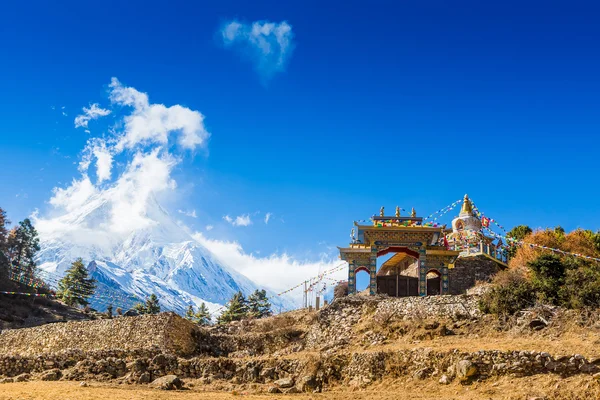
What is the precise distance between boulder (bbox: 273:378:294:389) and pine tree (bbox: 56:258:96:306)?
4145 centimetres

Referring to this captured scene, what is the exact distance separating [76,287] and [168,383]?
1683 inches

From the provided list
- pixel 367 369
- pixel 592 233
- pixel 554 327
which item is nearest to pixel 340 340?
pixel 367 369

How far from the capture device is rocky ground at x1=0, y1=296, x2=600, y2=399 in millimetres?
17906

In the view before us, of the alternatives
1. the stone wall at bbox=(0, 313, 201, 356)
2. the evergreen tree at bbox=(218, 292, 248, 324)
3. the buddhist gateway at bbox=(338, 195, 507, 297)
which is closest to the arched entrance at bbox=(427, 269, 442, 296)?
the buddhist gateway at bbox=(338, 195, 507, 297)

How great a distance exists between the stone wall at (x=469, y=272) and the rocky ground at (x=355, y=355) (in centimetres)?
1028

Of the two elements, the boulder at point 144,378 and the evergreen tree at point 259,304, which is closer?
the boulder at point 144,378

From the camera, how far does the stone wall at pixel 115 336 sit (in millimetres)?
28734

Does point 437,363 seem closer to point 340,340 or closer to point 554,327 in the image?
point 554,327

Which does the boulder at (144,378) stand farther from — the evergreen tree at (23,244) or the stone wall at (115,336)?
the evergreen tree at (23,244)

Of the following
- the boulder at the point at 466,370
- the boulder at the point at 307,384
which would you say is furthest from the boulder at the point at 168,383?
the boulder at the point at 466,370

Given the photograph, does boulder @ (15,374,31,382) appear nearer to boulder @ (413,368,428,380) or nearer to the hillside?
boulder @ (413,368,428,380)

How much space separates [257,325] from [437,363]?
14441 millimetres

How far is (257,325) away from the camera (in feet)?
106

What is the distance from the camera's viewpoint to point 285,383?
20.9m
